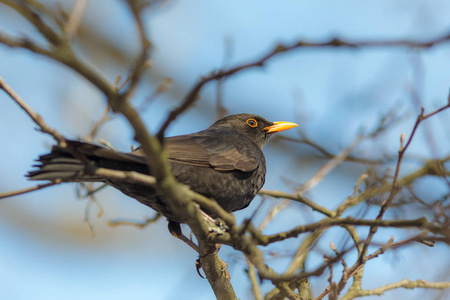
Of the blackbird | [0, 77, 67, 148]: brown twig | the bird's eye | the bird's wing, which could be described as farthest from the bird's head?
[0, 77, 67, 148]: brown twig

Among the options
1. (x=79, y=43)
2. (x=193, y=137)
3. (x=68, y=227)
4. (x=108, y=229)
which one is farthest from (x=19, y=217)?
(x=193, y=137)

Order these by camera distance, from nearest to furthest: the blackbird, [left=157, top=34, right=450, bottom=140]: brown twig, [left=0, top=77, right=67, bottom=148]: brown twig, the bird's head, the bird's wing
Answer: [left=157, top=34, right=450, bottom=140]: brown twig, [left=0, top=77, right=67, bottom=148]: brown twig, the blackbird, the bird's wing, the bird's head

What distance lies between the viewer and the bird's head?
7.12m

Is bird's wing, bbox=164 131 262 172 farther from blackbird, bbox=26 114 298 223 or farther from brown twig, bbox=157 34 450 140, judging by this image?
brown twig, bbox=157 34 450 140

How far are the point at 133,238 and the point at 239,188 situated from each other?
6.24m

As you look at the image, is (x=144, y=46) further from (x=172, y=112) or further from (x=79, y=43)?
(x=79, y=43)

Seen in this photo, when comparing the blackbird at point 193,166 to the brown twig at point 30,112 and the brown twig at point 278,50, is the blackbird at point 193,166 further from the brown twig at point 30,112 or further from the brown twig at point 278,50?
the brown twig at point 278,50

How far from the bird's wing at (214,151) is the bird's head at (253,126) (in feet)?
3.47

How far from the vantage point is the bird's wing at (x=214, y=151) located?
191 inches

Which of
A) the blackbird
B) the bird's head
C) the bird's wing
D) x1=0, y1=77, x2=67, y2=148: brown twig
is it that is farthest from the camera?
the bird's head

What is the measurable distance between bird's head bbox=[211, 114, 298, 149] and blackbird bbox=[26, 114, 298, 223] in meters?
0.73

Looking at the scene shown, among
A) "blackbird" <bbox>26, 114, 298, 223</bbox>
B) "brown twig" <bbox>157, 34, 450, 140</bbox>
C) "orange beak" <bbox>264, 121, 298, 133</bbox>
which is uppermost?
"orange beak" <bbox>264, 121, 298, 133</bbox>

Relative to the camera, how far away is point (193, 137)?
17.7 feet

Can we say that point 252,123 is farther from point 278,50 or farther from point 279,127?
point 278,50
